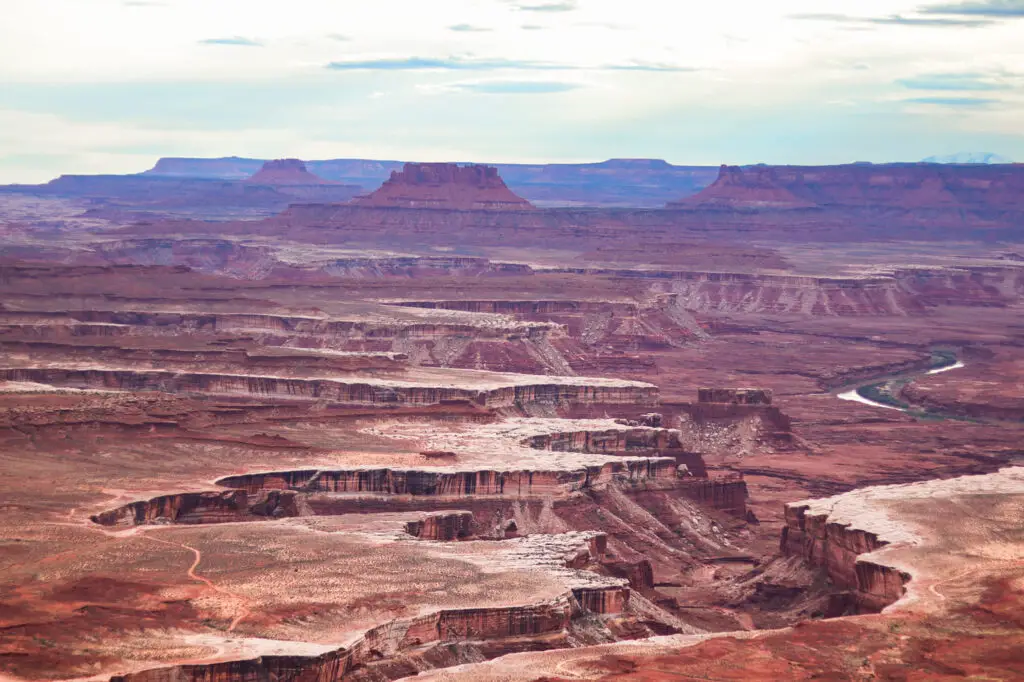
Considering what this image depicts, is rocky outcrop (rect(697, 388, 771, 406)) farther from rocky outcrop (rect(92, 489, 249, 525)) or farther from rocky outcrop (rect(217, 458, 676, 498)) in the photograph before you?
rocky outcrop (rect(92, 489, 249, 525))

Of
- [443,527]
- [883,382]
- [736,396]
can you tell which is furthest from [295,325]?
[443,527]

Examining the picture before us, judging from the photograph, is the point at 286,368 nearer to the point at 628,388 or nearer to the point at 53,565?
the point at 628,388

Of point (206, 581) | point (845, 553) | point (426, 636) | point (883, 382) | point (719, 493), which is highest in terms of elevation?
point (206, 581)

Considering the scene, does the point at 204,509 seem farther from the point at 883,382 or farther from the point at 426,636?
the point at 883,382

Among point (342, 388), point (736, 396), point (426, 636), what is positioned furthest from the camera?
point (736, 396)

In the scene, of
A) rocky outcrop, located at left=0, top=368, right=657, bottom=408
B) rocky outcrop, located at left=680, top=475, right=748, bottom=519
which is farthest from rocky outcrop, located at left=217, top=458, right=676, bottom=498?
rocky outcrop, located at left=0, top=368, right=657, bottom=408

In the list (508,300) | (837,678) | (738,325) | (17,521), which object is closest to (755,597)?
(837,678)

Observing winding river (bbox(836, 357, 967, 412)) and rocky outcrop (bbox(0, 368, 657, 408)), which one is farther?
winding river (bbox(836, 357, 967, 412))
